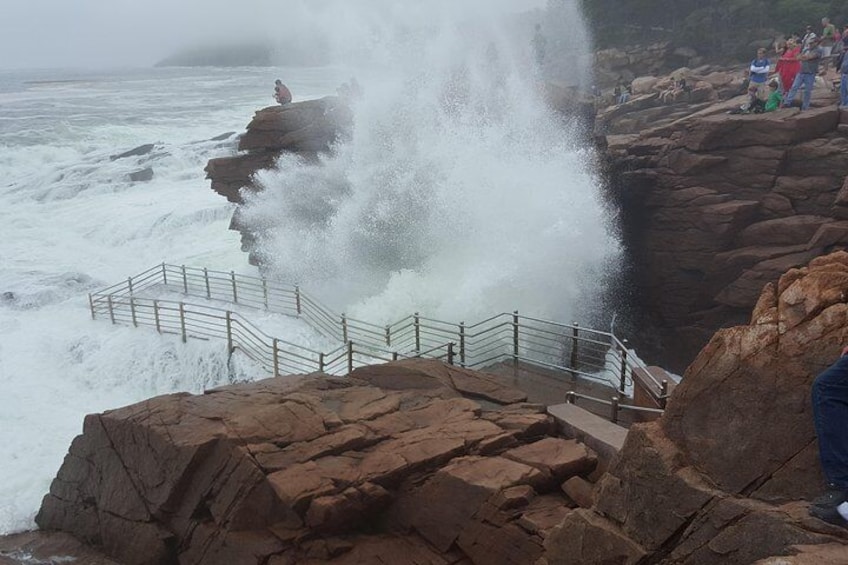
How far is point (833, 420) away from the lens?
134 inches

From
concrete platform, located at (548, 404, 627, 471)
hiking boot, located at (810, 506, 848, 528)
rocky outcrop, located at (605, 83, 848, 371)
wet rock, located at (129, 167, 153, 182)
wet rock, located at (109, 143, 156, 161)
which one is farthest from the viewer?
wet rock, located at (109, 143, 156, 161)

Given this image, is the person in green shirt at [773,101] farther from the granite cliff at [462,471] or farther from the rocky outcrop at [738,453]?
the rocky outcrop at [738,453]

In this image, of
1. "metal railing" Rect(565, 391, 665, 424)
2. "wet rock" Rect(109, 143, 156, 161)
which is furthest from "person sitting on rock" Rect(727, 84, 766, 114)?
"wet rock" Rect(109, 143, 156, 161)

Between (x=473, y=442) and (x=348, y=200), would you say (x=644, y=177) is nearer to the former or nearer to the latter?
(x=348, y=200)

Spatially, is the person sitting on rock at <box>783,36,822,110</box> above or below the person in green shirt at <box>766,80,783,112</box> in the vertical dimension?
above

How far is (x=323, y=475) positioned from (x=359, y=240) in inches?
430

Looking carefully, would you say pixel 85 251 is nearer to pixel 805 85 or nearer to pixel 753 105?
pixel 753 105

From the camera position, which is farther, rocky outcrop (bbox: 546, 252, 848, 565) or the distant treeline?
the distant treeline

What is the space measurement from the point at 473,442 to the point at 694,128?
39.3 ft

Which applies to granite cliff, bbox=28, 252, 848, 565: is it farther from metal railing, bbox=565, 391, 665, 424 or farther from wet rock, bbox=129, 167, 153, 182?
wet rock, bbox=129, 167, 153, 182

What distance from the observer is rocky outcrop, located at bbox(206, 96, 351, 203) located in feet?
60.0

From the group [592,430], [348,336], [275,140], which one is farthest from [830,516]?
[275,140]

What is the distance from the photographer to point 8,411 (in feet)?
38.5

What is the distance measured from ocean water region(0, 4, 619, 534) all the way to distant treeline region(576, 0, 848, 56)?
63.8ft
